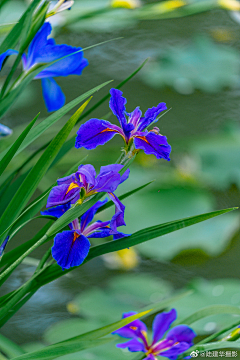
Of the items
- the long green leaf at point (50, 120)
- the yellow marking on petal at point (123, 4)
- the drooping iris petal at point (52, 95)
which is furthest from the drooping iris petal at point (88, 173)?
the yellow marking on petal at point (123, 4)

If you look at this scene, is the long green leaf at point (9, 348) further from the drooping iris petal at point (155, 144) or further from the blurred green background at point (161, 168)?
the drooping iris petal at point (155, 144)

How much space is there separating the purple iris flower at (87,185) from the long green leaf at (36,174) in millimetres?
60

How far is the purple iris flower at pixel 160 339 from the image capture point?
40 centimetres

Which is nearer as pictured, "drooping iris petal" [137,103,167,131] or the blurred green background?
"drooping iris petal" [137,103,167,131]

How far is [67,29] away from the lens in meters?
1.40

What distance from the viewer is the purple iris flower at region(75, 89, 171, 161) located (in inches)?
11.2

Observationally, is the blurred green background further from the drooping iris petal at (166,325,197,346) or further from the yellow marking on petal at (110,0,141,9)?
the drooping iris petal at (166,325,197,346)

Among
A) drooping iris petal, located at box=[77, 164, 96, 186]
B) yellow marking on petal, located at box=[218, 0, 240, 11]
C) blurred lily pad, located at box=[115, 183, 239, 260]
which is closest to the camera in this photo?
Result: drooping iris petal, located at box=[77, 164, 96, 186]

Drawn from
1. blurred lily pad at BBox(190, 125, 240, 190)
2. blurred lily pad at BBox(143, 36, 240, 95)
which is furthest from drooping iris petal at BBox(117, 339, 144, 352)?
blurred lily pad at BBox(143, 36, 240, 95)

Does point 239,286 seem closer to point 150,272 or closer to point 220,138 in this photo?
point 150,272

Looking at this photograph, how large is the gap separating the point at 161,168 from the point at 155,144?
752 millimetres

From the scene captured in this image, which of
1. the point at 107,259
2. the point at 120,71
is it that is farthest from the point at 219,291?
the point at 120,71

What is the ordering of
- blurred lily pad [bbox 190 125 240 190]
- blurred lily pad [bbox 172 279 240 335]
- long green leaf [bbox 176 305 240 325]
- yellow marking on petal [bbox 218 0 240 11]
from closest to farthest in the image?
long green leaf [bbox 176 305 240 325], blurred lily pad [bbox 172 279 240 335], blurred lily pad [bbox 190 125 240 190], yellow marking on petal [bbox 218 0 240 11]

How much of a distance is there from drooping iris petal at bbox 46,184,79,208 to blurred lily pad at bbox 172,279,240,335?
0.50 meters
